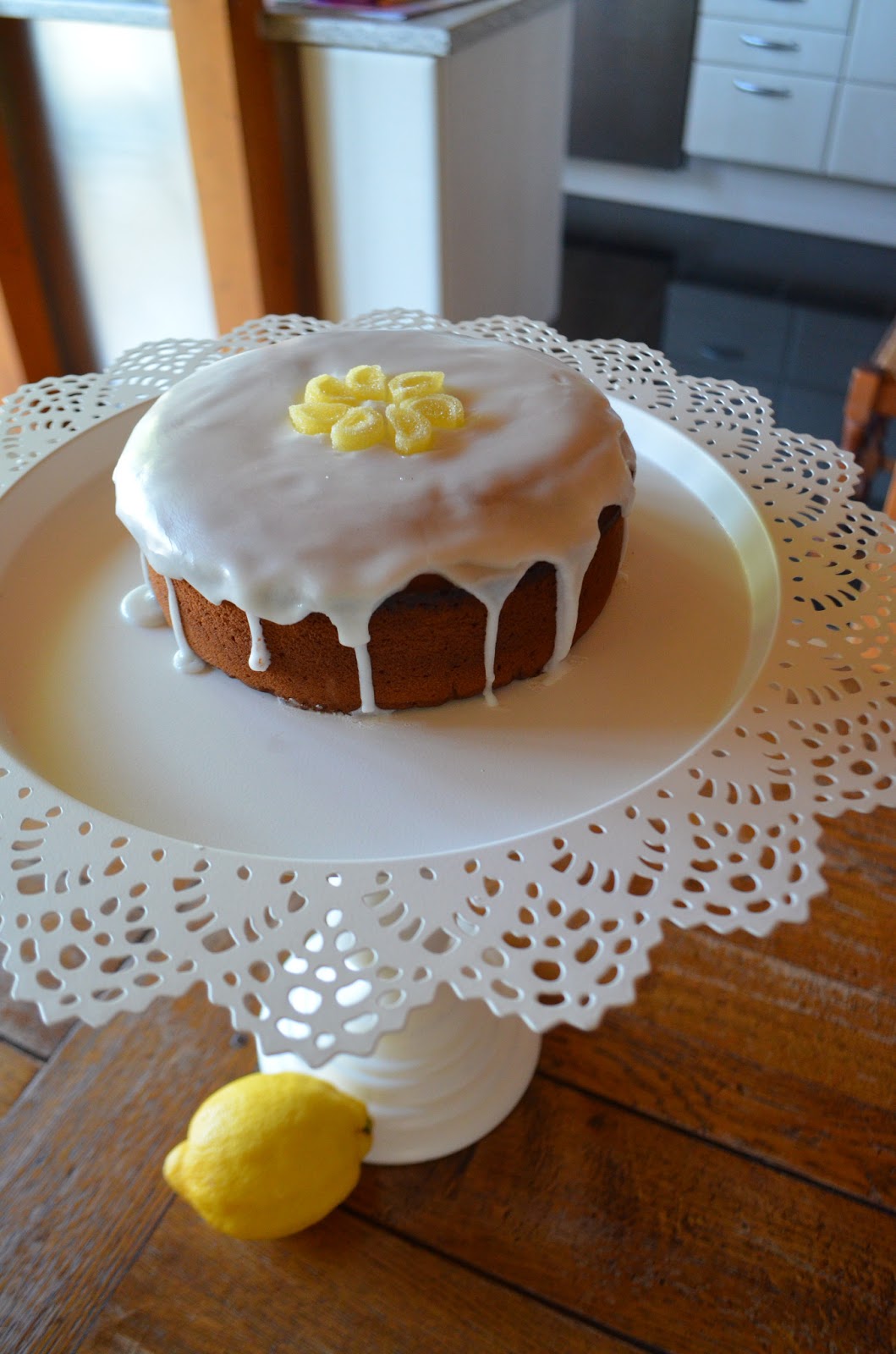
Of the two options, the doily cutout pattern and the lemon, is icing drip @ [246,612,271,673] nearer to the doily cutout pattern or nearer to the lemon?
the doily cutout pattern

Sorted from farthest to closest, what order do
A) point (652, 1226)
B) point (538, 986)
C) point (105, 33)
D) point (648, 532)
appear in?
1. point (105, 33)
2. point (648, 532)
3. point (652, 1226)
4. point (538, 986)

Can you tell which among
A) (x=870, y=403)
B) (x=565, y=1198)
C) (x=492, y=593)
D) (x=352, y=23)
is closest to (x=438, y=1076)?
(x=565, y=1198)

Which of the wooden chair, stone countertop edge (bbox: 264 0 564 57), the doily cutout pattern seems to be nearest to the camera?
the doily cutout pattern

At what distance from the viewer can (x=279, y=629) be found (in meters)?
0.82

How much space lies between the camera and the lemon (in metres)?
0.79

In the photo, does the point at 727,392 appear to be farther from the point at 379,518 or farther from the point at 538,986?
the point at 538,986

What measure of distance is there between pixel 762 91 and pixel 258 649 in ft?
11.4

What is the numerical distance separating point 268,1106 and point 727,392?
828 mm

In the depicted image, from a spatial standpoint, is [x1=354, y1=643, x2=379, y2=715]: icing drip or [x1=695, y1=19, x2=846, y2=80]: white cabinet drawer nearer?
[x1=354, y1=643, x2=379, y2=715]: icing drip

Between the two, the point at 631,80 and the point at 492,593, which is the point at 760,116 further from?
the point at 492,593

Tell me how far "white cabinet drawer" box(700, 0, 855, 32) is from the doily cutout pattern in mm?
3219

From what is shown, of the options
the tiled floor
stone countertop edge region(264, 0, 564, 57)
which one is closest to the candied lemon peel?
stone countertop edge region(264, 0, 564, 57)

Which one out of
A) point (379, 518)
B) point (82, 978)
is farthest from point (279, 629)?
point (82, 978)

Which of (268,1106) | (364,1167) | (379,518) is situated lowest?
(364,1167)
